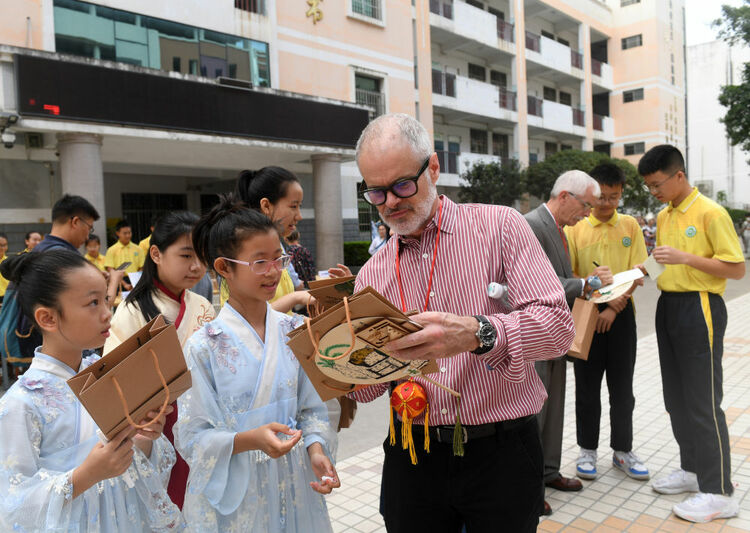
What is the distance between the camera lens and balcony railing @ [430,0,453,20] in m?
19.7

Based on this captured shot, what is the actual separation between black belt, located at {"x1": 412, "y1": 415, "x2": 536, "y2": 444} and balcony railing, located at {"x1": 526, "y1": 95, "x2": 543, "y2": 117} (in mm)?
24302

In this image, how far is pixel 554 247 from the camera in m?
3.39

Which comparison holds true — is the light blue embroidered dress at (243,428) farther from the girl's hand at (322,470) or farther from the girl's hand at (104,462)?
the girl's hand at (104,462)

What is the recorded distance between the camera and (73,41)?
34.5 feet

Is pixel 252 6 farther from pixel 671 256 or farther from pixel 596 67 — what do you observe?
pixel 596 67

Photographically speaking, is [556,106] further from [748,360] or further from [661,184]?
[661,184]

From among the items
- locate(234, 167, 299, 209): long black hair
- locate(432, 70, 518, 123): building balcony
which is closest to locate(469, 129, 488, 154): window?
locate(432, 70, 518, 123): building balcony

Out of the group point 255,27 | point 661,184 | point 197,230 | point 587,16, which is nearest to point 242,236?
point 197,230

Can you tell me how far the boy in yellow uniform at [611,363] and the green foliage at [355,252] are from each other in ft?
38.1

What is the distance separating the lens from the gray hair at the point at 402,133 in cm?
167

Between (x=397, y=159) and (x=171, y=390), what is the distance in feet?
3.06

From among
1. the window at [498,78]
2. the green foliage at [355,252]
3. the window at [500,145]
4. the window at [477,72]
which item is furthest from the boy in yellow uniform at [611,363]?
the window at [498,78]

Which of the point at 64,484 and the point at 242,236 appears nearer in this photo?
the point at 64,484

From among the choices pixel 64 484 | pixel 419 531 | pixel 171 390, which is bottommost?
pixel 419 531
